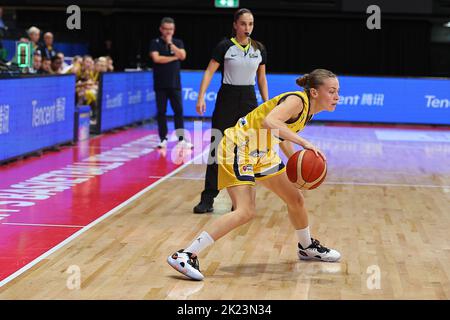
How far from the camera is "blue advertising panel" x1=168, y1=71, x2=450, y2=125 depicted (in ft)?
68.0

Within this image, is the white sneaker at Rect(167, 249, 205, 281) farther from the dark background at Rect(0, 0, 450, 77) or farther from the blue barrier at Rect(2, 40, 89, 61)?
the dark background at Rect(0, 0, 450, 77)

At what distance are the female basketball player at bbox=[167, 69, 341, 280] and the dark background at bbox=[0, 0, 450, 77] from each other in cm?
1925

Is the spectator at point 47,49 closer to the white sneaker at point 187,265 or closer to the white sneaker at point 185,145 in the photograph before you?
the white sneaker at point 185,145

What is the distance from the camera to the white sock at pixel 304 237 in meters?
7.02

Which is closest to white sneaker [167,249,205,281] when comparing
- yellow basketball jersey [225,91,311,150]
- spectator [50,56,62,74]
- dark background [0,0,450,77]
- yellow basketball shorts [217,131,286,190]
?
yellow basketball shorts [217,131,286,190]

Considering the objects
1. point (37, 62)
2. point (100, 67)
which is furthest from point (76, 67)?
point (37, 62)

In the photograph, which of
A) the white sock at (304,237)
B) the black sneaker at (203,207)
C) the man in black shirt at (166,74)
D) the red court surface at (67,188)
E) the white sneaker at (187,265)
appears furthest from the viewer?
the man in black shirt at (166,74)

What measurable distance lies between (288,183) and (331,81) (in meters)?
0.80

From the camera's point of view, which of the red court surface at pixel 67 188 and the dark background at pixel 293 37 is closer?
the red court surface at pixel 67 188

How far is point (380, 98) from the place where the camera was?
21000 mm

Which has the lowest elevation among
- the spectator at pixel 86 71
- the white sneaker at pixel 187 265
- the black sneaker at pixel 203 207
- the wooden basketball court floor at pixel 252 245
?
the wooden basketball court floor at pixel 252 245

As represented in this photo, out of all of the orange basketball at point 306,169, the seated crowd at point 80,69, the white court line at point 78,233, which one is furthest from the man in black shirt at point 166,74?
the orange basketball at point 306,169

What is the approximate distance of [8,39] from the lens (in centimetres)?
1892
